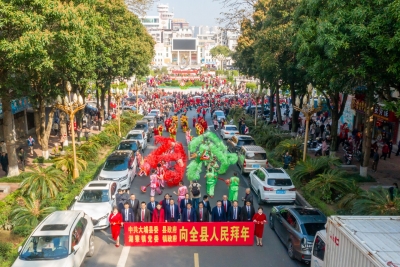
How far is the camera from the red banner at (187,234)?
38.2 ft

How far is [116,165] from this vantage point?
17.6 meters

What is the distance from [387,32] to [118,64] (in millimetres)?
19125

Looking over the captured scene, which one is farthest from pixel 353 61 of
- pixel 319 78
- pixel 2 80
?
pixel 2 80

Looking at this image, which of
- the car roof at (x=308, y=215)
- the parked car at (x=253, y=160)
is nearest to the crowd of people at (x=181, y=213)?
the car roof at (x=308, y=215)

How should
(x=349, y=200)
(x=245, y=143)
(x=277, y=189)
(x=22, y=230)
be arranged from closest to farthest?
(x=22, y=230)
(x=349, y=200)
(x=277, y=189)
(x=245, y=143)

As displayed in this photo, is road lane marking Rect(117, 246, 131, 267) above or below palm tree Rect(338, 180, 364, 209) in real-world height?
below

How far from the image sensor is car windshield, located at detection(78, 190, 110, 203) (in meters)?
13.4

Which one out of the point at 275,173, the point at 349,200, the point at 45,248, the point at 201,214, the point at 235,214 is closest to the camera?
the point at 45,248

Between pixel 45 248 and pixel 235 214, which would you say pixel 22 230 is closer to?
pixel 45 248

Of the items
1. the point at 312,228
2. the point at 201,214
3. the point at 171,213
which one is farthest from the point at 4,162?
the point at 312,228

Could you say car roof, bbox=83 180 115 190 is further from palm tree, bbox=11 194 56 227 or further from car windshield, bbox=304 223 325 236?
car windshield, bbox=304 223 325 236

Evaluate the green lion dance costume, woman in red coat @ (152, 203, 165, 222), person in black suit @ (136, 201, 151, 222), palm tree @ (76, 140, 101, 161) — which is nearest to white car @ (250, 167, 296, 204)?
the green lion dance costume

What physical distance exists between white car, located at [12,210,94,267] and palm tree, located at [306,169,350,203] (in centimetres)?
917

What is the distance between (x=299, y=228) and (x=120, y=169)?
924 centimetres
